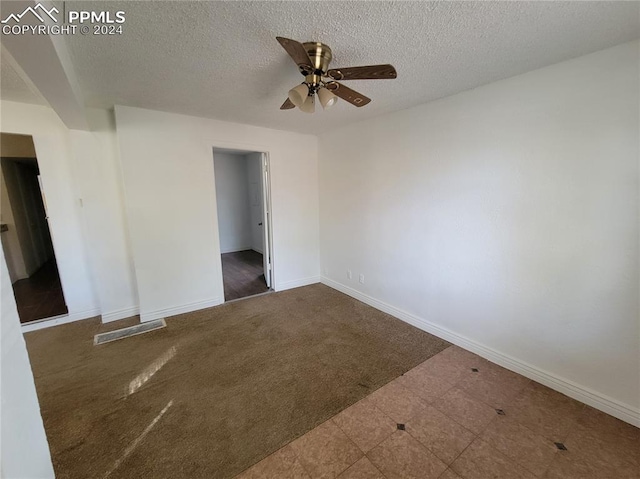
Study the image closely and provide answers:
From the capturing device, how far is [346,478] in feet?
4.46

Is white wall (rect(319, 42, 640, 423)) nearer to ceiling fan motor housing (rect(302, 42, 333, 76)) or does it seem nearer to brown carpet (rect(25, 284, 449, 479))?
brown carpet (rect(25, 284, 449, 479))

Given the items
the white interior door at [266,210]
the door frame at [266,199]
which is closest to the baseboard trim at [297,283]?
the door frame at [266,199]

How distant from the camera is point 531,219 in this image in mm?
1996

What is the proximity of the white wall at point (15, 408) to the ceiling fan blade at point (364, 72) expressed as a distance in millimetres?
1700

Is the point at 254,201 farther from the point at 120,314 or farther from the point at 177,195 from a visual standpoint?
the point at 120,314

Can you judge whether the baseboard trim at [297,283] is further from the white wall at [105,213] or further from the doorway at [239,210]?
the white wall at [105,213]

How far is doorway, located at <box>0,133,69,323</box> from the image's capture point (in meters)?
3.35

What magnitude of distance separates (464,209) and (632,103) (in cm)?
114

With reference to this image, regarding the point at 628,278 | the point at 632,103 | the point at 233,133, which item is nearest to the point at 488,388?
the point at 628,278

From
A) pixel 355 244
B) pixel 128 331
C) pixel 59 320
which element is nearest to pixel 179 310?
pixel 128 331

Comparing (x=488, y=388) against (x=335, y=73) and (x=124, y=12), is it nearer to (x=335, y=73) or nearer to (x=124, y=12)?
(x=335, y=73)

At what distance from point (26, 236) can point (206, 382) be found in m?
5.00
